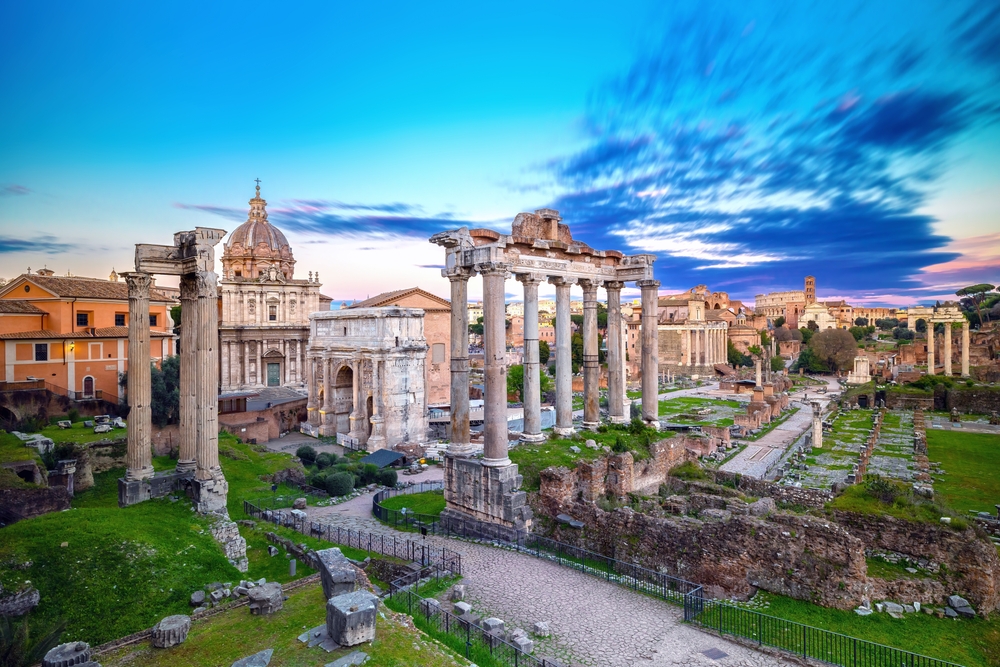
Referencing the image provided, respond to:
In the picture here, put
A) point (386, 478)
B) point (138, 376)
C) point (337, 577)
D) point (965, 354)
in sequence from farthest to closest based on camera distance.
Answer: point (965, 354) < point (386, 478) < point (138, 376) < point (337, 577)

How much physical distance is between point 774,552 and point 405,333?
2546 centimetres

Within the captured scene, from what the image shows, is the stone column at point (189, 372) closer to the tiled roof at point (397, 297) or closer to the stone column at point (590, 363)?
the stone column at point (590, 363)

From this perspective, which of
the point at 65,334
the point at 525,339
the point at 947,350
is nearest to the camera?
the point at 525,339


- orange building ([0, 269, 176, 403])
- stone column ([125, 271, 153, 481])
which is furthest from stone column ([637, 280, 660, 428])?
orange building ([0, 269, 176, 403])

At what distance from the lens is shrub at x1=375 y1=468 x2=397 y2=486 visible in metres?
24.3

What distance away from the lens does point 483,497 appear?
1491 centimetres

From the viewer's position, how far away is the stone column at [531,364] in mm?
17703

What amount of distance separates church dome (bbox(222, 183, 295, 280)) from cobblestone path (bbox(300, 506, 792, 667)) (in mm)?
43951

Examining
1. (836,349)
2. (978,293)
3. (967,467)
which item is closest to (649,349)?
(967,467)

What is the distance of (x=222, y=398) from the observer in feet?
119

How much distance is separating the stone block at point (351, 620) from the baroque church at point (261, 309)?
42.5 meters

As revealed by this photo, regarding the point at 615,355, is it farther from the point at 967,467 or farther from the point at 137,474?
the point at 967,467

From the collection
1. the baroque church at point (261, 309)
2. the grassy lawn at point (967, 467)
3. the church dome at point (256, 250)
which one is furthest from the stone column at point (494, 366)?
the church dome at point (256, 250)

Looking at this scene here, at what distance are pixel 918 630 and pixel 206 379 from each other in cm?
1638
